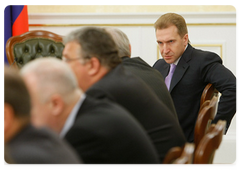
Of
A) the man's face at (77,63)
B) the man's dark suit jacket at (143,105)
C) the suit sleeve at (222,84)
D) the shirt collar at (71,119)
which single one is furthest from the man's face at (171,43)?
the shirt collar at (71,119)

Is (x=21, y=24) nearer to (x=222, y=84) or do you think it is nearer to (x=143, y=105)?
(x=143, y=105)

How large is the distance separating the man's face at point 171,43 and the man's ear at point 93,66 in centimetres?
104

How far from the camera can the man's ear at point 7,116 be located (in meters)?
0.99

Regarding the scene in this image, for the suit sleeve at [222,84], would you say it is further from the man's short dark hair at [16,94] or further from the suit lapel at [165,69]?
the man's short dark hair at [16,94]

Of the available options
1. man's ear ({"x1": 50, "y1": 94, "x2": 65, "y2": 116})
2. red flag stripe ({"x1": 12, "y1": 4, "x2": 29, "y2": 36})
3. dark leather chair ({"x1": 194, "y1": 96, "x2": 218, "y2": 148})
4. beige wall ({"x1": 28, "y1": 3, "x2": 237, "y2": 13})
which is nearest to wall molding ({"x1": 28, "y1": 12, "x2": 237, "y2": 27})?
beige wall ({"x1": 28, "y1": 3, "x2": 237, "y2": 13})

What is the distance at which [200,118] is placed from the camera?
6.07ft

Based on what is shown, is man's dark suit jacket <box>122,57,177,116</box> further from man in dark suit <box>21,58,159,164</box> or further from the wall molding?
the wall molding

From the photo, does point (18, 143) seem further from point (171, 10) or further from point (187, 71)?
point (171, 10)

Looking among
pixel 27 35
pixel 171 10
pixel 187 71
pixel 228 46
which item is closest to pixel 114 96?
pixel 27 35

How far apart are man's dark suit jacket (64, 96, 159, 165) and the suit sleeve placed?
0.89 metres

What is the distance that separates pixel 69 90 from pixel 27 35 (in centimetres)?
111

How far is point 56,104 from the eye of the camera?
112cm

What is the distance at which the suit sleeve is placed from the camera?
2.07 m

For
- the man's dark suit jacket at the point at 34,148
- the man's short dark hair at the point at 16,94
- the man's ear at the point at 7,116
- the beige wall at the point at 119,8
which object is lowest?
the man's dark suit jacket at the point at 34,148
